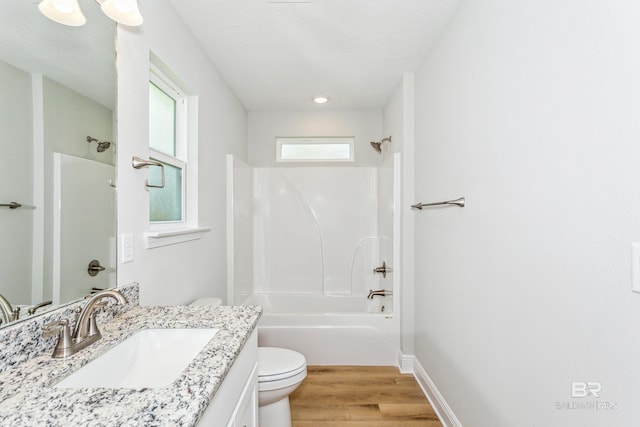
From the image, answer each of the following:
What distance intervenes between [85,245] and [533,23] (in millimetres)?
1773

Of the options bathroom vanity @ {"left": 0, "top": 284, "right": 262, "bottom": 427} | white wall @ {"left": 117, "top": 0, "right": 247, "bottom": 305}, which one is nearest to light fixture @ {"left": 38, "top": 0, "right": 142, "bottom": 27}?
white wall @ {"left": 117, "top": 0, "right": 247, "bottom": 305}

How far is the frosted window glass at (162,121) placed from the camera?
1.77 metres

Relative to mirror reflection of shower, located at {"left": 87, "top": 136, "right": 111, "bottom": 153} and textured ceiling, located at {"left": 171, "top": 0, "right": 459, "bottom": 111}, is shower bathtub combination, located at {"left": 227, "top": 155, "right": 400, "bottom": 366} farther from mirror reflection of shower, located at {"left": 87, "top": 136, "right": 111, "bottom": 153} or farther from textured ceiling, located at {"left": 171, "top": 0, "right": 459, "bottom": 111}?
mirror reflection of shower, located at {"left": 87, "top": 136, "right": 111, "bottom": 153}

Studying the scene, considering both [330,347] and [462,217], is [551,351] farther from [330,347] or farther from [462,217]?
[330,347]

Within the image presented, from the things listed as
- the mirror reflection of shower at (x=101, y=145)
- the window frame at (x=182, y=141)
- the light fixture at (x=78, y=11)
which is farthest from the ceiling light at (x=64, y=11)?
the window frame at (x=182, y=141)

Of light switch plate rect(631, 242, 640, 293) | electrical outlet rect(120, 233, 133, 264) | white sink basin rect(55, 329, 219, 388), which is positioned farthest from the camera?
electrical outlet rect(120, 233, 133, 264)

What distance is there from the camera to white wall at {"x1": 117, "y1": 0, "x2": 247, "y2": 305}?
1319 mm

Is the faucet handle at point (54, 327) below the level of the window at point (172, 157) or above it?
below

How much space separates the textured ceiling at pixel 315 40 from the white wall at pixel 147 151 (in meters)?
0.19

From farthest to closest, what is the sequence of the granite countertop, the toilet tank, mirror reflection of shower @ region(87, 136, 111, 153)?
1. the toilet tank
2. mirror reflection of shower @ region(87, 136, 111, 153)
3. the granite countertop

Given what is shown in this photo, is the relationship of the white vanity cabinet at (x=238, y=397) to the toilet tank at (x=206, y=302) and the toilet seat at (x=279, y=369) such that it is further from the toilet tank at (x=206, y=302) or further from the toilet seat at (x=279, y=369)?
the toilet tank at (x=206, y=302)

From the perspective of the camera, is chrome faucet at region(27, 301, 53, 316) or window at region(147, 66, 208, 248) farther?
window at region(147, 66, 208, 248)

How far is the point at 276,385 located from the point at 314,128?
2685 millimetres

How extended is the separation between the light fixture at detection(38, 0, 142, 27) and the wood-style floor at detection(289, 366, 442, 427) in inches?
87.2
